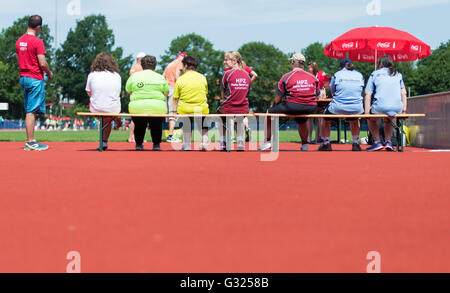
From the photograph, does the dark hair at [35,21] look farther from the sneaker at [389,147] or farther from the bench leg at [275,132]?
the sneaker at [389,147]

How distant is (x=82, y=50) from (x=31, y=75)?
8108cm

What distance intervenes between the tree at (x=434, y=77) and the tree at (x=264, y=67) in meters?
18.5

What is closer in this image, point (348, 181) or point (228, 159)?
point (348, 181)

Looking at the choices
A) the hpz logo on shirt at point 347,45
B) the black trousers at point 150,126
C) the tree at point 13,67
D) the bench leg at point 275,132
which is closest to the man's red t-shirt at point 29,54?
the black trousers at point 150,126

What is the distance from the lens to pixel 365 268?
244 cm

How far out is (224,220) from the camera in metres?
3.49

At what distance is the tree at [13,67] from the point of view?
77.2 metres

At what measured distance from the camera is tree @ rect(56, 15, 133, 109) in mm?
87688

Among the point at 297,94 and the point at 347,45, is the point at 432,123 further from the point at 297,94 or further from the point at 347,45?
the point at 297,94

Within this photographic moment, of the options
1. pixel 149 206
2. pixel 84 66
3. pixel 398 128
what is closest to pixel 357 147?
pixel 398 128
